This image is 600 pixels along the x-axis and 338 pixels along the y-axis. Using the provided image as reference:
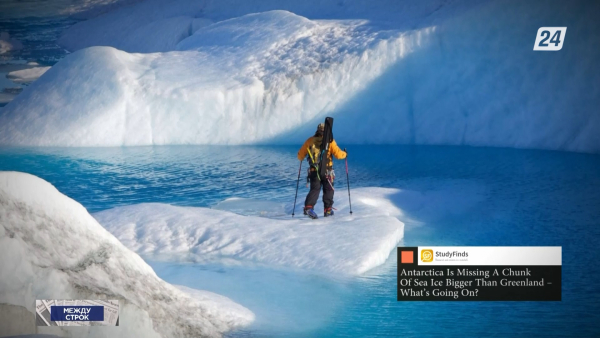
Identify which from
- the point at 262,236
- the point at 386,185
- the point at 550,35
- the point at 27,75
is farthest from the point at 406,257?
the point at 27,75

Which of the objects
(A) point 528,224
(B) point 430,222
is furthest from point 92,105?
(A) point 528,224

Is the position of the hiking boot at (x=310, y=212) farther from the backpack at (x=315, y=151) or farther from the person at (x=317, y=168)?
the backpack at (x=315, y=151)

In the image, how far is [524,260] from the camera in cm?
464

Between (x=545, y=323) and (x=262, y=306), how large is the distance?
1998 mm

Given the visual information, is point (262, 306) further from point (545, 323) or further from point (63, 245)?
point (545, 323)

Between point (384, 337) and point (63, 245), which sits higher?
point (63, 245)

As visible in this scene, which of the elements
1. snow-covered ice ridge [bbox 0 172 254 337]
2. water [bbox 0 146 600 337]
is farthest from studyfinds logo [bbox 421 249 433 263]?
snow-covered ice ridge [bbox 0 172 254 337]

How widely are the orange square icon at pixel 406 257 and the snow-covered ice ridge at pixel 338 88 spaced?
8493 millimetres

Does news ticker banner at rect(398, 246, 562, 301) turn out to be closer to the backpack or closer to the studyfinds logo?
the studyfinds logo

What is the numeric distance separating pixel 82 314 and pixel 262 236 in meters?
2.41

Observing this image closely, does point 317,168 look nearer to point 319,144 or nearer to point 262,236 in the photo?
point 319,144

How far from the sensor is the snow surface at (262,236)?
585cm

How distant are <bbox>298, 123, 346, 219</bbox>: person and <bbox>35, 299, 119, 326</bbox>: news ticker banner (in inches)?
116

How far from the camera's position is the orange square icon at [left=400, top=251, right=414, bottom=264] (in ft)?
15.2
